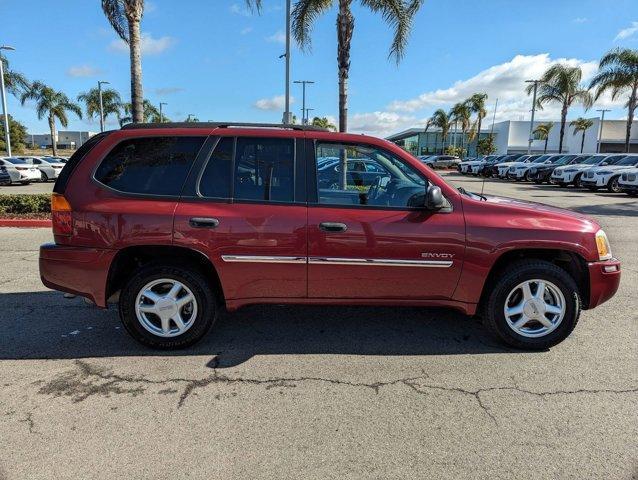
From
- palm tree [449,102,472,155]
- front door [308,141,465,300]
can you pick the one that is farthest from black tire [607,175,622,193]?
palm tree [449,102,472,155]

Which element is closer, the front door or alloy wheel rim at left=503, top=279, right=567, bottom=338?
the front door

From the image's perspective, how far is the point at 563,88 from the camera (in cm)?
3728

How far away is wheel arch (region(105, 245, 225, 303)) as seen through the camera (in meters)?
3.71

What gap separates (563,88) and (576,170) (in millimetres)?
18701

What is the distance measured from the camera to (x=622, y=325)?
4488 millimetres

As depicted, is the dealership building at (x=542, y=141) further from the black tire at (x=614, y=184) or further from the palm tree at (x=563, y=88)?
the black tire at (x=614, y=184)

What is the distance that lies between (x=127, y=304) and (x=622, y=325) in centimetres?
459

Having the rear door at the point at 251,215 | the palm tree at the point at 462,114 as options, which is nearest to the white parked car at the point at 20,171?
the rear door at the point at 251,215

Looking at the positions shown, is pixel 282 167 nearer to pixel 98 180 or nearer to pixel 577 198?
pixel 98 180

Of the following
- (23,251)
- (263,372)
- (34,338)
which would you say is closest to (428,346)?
(263,372)

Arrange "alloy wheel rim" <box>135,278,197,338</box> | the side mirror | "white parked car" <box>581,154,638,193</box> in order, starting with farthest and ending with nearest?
"white parked car" <box>581,154,638,193</box> → "alloy wheel rim" <box>135,278,197,338</box> → the side mirror

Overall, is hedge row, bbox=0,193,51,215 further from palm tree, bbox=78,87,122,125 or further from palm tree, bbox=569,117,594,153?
palm tree, bbox=569,117,594,153

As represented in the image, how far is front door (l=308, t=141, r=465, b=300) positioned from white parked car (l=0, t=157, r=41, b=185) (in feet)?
77.0

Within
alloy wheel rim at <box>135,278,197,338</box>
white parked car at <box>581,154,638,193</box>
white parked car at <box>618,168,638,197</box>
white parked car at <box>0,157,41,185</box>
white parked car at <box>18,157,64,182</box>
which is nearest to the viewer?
alloy wheel rim at <box>135,278,197,338</box>
